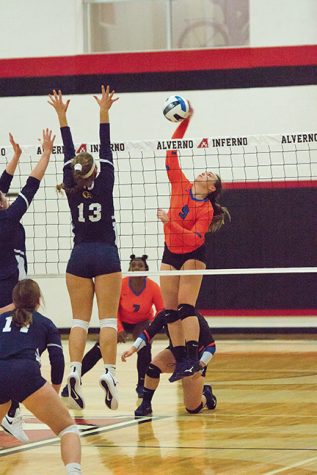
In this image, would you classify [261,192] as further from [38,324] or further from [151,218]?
[38,324]

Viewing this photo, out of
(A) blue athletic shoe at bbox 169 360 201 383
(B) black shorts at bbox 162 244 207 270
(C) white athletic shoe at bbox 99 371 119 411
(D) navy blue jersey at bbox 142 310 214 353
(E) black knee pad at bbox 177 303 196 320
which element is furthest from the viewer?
(D) navy blue jersey at bbox 142 310 214 353

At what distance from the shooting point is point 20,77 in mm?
16047

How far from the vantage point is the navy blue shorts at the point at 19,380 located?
5.84 m

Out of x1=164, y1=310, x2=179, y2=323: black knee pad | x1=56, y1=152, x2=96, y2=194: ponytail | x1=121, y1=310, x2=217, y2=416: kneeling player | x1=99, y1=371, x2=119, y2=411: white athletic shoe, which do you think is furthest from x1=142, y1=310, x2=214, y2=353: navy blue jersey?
x1=56, y1=152, x2=96, y2=194: ponytail

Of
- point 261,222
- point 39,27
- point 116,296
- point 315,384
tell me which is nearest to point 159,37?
point 39,27

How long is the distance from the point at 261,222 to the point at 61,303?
2998mm

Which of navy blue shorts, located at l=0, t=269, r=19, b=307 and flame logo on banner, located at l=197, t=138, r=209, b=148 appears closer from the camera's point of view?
navy blue shorts, located at l=0, t=269, r=19, b=307

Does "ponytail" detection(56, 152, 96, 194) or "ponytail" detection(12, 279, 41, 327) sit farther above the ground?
"ponytail" detection(56, 152, 96, 194)

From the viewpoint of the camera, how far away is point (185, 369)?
8.51 metres

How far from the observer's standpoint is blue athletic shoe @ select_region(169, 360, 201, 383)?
8.48m

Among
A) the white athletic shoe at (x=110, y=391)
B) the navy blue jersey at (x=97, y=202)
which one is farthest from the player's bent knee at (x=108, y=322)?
the navy blue jersey at (x=97, y=202)

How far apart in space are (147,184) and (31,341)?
9427 millimetres

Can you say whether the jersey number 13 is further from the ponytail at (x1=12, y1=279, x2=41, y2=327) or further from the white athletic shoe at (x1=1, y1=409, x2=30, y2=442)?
the ponytail at (x1=12, y1=279, x2=41, y2=327)

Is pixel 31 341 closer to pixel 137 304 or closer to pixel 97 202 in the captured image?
pixel 97 202
